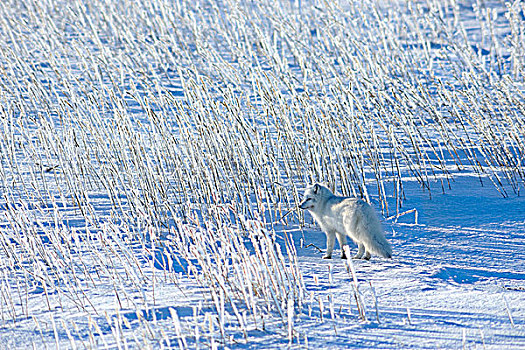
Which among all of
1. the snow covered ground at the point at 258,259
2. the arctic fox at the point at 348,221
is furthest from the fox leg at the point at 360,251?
the snow covered ground at the point at 258,259

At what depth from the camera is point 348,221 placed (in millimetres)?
3822

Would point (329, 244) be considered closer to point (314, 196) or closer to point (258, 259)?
point (314, 196)

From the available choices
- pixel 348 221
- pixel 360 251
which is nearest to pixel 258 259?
pixel 348 221

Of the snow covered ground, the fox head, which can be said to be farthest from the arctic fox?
the snow covered ground

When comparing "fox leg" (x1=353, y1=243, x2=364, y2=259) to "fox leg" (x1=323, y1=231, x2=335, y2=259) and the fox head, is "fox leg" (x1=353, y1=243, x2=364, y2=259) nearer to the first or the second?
"fox leg" (x1=323, y1=231, x2=335, y2=259)

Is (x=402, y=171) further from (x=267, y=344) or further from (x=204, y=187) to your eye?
(x=267, y=344)

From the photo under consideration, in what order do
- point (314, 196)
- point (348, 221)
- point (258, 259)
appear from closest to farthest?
1. point (258, 259)
2. point (348, 221)
3. point (314, 196)

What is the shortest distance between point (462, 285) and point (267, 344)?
124 centimetres

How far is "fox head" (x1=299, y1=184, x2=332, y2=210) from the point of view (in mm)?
4121

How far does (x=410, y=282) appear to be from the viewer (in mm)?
3352

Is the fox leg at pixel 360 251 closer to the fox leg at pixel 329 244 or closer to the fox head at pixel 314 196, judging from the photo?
the fox leg at pixel 329 244

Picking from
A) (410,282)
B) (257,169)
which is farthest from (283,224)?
(410,282)

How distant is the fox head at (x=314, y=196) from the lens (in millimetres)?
4121

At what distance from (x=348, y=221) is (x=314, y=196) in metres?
0.40
